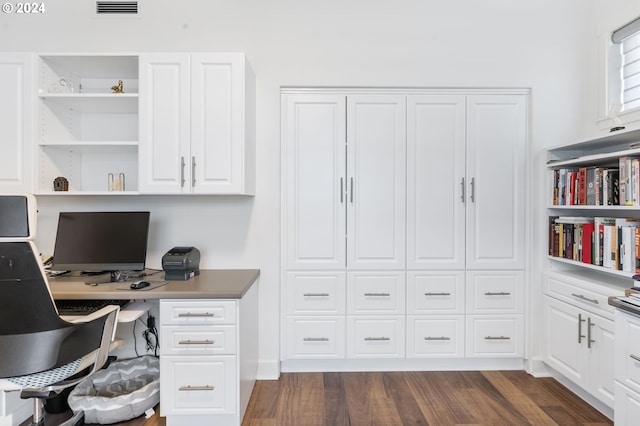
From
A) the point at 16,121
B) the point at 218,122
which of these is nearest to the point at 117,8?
the point at 16,121

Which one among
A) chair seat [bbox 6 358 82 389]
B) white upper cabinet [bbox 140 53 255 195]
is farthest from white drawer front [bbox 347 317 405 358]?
chair seat [bbox 6 358 82 389]

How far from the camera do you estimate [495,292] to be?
9.23 feet

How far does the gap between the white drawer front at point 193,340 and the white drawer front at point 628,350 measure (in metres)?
2.04

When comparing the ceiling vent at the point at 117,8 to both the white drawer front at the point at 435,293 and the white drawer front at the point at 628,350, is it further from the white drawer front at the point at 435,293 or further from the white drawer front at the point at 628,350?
the white drawer front at the point at 628,350

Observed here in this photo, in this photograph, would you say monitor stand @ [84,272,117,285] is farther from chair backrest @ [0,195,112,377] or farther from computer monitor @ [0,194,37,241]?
computer monitor @ [0,194,37,241]

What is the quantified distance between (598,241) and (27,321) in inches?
125

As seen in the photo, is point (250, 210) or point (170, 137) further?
point (250, 210)

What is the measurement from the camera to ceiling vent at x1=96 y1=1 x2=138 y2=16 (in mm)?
2762

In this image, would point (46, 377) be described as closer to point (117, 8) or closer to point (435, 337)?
point (435, 337)

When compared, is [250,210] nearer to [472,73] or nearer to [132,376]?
[132,376]

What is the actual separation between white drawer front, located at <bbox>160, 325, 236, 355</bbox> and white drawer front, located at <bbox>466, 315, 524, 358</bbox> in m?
1.85

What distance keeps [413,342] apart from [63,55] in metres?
3.22

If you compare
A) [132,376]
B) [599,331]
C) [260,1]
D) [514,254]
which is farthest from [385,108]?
[132,376]

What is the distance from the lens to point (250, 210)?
2795mm
